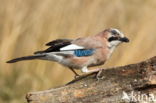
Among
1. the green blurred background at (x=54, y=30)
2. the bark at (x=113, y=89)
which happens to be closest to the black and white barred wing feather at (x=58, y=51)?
the bark at (x=113, y=89)

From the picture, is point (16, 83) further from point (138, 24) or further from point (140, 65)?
point (140, 65)

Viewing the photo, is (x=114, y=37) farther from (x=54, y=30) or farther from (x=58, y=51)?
(x=54, y=30)

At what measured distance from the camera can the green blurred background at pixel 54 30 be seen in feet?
24.1

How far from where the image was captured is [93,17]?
7.88 meters

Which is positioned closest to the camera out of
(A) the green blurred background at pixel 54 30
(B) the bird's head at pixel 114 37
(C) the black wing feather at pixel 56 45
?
(C) the black wing feather at pixel 56 45

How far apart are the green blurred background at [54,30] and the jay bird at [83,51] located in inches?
59.2

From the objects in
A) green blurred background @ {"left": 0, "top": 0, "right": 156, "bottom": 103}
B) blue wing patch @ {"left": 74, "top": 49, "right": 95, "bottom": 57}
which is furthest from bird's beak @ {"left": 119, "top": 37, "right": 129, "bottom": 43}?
green blurred background @ {"left": 0, "top": 0, "right": 156, "bottom": 103}

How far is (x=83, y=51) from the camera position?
581cm

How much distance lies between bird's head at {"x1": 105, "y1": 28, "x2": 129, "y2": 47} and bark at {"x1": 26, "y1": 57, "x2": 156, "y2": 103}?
50 cm

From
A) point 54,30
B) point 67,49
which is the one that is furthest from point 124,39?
point 54,30

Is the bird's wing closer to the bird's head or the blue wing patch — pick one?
the blue wing patch

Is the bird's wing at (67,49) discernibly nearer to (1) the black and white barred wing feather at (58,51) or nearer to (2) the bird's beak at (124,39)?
(1) the black and white barred wing feather at (58,51)

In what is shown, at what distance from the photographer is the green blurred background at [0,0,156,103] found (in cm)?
736

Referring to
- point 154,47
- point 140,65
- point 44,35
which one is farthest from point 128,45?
point 140,65
